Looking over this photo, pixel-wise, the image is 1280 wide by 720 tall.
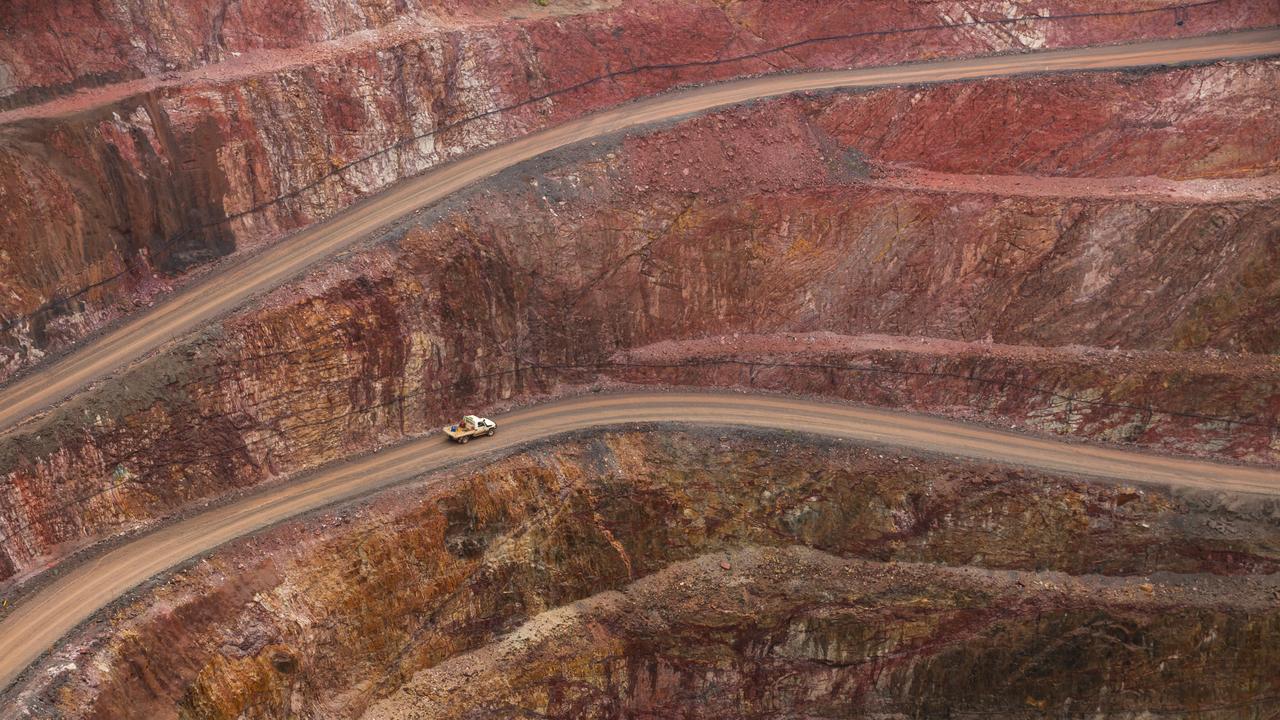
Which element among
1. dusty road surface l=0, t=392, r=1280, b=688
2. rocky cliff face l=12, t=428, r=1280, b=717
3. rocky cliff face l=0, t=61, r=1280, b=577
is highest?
rocky cliff face l=0, t=61, r=1280, b=577

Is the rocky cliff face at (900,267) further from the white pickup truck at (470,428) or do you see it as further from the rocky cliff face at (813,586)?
the rocky cliff face at (813,586)

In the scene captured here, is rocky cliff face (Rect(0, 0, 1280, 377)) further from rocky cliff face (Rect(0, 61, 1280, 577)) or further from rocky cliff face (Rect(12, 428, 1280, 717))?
rocky cliff face (Rect(12, 428, 1280, 717))

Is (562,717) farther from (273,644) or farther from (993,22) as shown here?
(993,22)

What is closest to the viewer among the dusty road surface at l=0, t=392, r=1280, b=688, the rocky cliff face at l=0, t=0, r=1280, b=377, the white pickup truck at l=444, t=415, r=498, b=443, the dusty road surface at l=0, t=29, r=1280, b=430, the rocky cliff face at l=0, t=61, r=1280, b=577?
the dusty road surface at l=0, t=29, r=1280, b=430

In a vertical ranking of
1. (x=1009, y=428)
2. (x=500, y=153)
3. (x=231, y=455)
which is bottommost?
(x=231, y=455)

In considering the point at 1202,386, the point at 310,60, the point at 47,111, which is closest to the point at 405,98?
the point at 310,60

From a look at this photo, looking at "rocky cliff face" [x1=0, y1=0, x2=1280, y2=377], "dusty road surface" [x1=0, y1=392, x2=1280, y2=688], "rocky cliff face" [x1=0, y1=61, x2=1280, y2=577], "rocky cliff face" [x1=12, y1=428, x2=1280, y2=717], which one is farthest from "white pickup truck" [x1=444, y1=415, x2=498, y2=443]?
"rocky cliff face" [x1=0, y1=0, x2=1280, y2=377]
